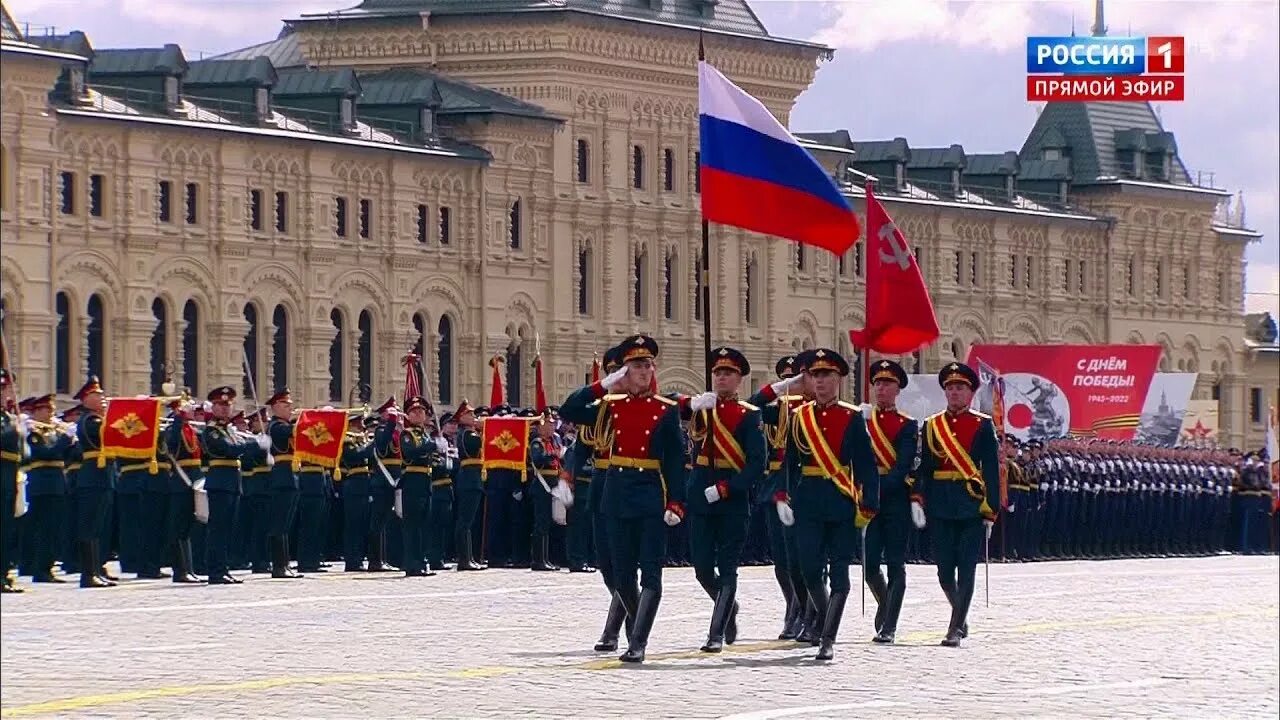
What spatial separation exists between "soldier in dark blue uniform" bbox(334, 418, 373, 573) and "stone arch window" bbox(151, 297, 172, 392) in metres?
26.4

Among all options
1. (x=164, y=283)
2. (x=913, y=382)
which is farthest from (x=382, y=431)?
(x=164, y=283)

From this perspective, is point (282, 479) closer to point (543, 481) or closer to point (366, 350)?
point (543, 481)

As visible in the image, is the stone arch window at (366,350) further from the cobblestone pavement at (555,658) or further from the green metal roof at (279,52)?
the cobblestone pavement at (555,658)

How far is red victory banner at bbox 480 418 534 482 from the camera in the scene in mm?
28781

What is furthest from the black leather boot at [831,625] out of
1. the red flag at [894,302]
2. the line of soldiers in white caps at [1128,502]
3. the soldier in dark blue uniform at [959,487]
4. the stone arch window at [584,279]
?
the stone arch window at [584,279]

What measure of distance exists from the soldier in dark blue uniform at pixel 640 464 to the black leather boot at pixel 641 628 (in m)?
0.07

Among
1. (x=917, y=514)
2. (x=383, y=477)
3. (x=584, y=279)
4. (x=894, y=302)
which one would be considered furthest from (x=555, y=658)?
(x=584, y=279)

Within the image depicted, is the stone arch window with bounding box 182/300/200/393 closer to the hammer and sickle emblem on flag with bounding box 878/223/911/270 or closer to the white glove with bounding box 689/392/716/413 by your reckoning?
the hammer and sickle emblem on flag with bounding box 878/223/911/270

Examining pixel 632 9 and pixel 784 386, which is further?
pixel 632 9

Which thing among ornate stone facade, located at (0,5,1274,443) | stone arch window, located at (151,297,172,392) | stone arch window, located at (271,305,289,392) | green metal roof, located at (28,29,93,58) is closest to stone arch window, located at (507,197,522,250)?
ornate stone facade, located at (0,5,1274,443)

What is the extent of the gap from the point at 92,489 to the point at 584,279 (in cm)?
4365

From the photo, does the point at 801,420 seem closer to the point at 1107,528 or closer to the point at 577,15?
the point at 1107,528

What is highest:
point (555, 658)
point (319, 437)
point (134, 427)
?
point (134, 427)

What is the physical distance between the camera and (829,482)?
17531 millimetres
